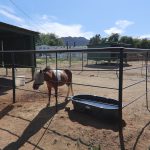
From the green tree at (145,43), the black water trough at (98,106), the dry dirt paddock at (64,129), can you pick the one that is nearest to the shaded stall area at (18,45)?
the dry dirt paddock at (64,129)

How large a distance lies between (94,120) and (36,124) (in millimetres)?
1085

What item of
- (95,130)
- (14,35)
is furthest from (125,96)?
(14,35)

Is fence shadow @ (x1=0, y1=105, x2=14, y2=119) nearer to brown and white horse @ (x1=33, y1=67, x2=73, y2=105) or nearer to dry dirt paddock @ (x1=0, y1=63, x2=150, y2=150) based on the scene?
dry dirt paddock @ (x1=0, y1=63, x2=150, y2=150)

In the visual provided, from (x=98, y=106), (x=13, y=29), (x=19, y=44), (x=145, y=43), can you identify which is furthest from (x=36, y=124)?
(x=145, y=43)

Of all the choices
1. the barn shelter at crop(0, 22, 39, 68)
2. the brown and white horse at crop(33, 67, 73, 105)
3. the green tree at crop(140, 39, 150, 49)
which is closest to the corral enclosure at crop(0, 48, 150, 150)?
the brown and white horse at crop(33, 67, 73, 105)

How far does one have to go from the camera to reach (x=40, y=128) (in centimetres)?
467

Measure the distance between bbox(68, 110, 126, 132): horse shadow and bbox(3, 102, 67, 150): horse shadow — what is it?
18.4 inches

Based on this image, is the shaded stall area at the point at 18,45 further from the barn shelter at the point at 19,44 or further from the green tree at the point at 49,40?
the green tree at the point at 49,40

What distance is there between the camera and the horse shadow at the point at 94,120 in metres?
4.58

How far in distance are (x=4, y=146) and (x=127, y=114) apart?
2.51 m

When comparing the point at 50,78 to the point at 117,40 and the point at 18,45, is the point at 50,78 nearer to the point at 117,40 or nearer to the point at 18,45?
the point at 18,45

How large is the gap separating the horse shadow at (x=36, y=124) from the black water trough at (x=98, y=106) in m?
0.54

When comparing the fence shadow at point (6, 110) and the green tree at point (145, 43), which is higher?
the green tree at point (145, 43)

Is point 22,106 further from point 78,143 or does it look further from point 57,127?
point 78,143
